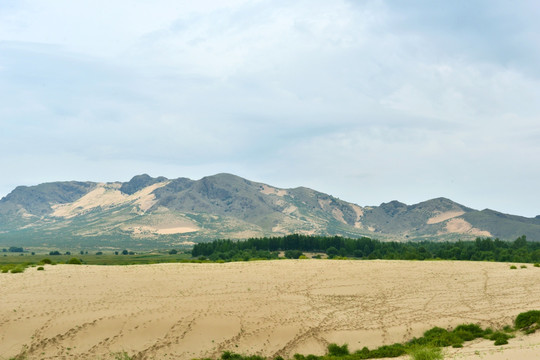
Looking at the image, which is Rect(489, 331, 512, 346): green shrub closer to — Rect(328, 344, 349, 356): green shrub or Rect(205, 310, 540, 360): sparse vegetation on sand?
Rect(205, 310, 540, 360): sparse vegetation on sand

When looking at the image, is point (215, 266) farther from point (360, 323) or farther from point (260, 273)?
point (360, 323)

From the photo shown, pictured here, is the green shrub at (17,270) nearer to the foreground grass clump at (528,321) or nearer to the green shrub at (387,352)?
the green shrub at (387,352)

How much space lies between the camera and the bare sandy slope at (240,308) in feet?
137

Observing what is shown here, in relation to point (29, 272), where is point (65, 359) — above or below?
below

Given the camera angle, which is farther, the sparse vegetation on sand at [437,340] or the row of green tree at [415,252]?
the row of green tree at [415,252]

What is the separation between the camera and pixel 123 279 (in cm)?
6044

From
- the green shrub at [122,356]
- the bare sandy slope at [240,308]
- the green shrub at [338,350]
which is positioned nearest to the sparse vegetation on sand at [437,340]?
the green shrub at [338,350]

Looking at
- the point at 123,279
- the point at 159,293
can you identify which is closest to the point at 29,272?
the point at 123,279

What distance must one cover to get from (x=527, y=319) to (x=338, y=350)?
1835 centimetres

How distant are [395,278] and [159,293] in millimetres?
33783

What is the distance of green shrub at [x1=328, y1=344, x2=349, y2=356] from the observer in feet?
133

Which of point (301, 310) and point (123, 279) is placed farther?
point (123, 279)

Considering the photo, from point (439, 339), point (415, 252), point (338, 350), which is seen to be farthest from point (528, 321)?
point (415, 252)

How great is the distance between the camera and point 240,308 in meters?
49.8
